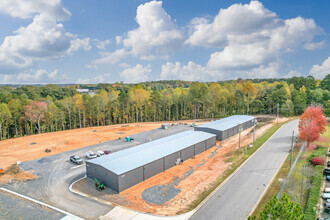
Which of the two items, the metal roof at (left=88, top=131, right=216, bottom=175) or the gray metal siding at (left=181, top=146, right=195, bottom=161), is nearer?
the metal roof at (left=88, top=131, right=216, bottom=175)

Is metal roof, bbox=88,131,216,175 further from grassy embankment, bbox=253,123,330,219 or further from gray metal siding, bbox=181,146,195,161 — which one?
grassy embankment, bbox=253,123,330,219

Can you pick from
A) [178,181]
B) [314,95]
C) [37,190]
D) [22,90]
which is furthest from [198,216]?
[22,90]

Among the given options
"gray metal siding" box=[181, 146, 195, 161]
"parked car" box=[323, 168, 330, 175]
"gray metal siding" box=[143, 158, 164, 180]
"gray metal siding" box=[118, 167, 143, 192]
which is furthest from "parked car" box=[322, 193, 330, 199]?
"gray metal siding" box=[118, 167, 143, 192]

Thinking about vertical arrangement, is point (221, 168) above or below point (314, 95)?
below

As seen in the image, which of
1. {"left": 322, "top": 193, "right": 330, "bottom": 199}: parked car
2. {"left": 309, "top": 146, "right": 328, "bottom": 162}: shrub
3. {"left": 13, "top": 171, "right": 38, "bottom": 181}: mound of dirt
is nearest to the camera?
{"left": 322, "top": 193, "right": 330, "bottom": 199}: parked car

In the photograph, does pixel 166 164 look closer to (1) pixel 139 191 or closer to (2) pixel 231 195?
(1) pixel 139 191

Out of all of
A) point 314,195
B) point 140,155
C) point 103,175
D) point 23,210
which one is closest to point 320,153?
point 314,195

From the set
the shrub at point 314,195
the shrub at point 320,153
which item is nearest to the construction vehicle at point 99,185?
the shrub at point 314,195
